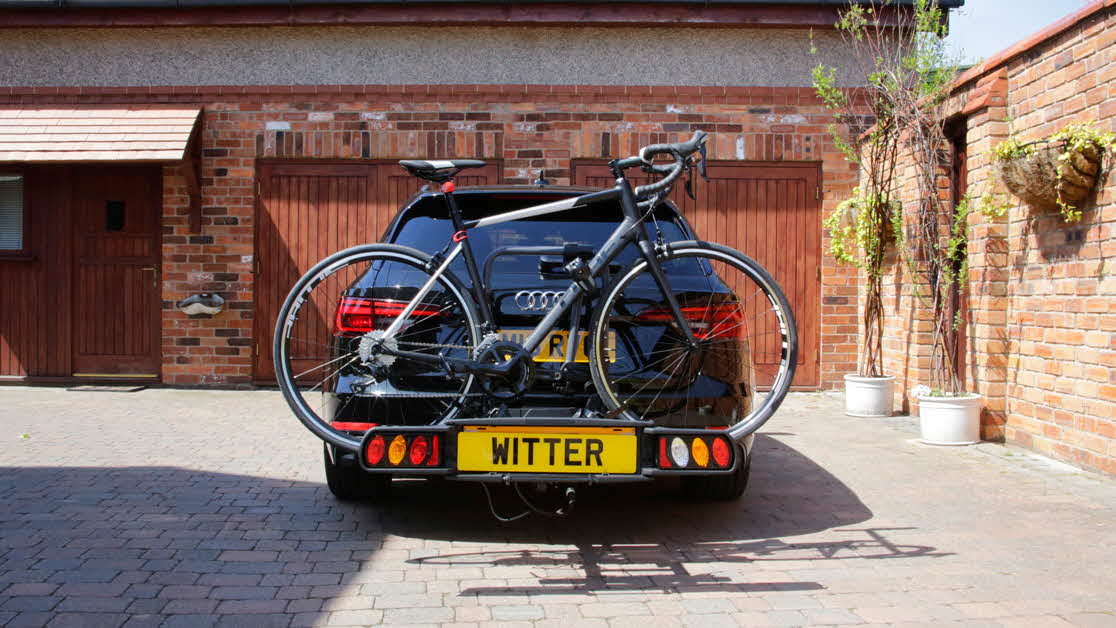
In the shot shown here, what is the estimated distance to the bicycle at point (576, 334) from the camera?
353cm

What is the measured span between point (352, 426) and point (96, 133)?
6644mm

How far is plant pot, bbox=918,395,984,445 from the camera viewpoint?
6.16 m

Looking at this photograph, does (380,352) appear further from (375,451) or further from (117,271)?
(117,271)

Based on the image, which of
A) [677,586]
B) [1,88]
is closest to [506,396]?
[677,586]

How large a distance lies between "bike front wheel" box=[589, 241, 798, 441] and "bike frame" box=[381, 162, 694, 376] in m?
0.06

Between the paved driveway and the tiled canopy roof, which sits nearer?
the paved driveway

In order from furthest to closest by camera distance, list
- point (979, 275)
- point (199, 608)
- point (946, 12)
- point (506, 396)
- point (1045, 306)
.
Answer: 1. point (946, 12)
2. point (979, 275)
3. point (1045, 306)
4. point (506, 396)
5. point (199, 608)

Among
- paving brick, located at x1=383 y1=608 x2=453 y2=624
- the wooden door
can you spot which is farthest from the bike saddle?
the wooden door

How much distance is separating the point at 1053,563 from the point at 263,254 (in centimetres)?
750

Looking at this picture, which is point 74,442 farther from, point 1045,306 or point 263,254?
point 1045,306

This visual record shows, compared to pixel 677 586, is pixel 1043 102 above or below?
above

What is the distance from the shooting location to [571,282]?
12.1ft

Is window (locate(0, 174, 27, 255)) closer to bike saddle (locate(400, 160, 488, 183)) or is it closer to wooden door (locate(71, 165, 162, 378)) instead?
wooden door (locate(71, 165, 162, 378))

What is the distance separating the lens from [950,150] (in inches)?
280
